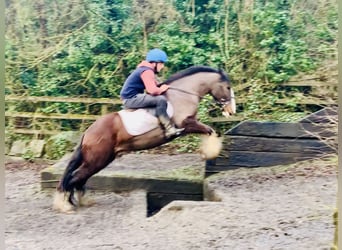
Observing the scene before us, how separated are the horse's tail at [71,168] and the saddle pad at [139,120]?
248 mm

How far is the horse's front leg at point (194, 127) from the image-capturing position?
10.1 feet

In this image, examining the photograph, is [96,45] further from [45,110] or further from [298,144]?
[298,144]

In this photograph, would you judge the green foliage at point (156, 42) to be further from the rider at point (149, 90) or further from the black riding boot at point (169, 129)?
the black riding boot at point (169, 129)

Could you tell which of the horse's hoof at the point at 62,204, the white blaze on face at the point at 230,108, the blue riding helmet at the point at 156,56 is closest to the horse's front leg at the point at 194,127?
the white blaze on face at the point at 230,108

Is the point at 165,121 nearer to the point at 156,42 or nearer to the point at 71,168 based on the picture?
the point at 156,42

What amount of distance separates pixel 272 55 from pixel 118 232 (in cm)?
110

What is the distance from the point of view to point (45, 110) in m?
3.17

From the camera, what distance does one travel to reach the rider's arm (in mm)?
3062

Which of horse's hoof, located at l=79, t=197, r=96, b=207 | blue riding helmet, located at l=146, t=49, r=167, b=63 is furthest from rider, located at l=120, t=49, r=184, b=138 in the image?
horse's hoof, located at l=79, t=197, r=96, b=207

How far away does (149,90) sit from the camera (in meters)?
3.06

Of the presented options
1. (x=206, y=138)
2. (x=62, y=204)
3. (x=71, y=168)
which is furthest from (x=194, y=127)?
(x=62, y=204)

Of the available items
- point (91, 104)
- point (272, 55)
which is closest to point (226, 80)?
point (272, 55)

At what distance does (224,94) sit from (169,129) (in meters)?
0.31

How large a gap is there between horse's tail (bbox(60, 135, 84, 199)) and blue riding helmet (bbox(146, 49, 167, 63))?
1.72 feet
